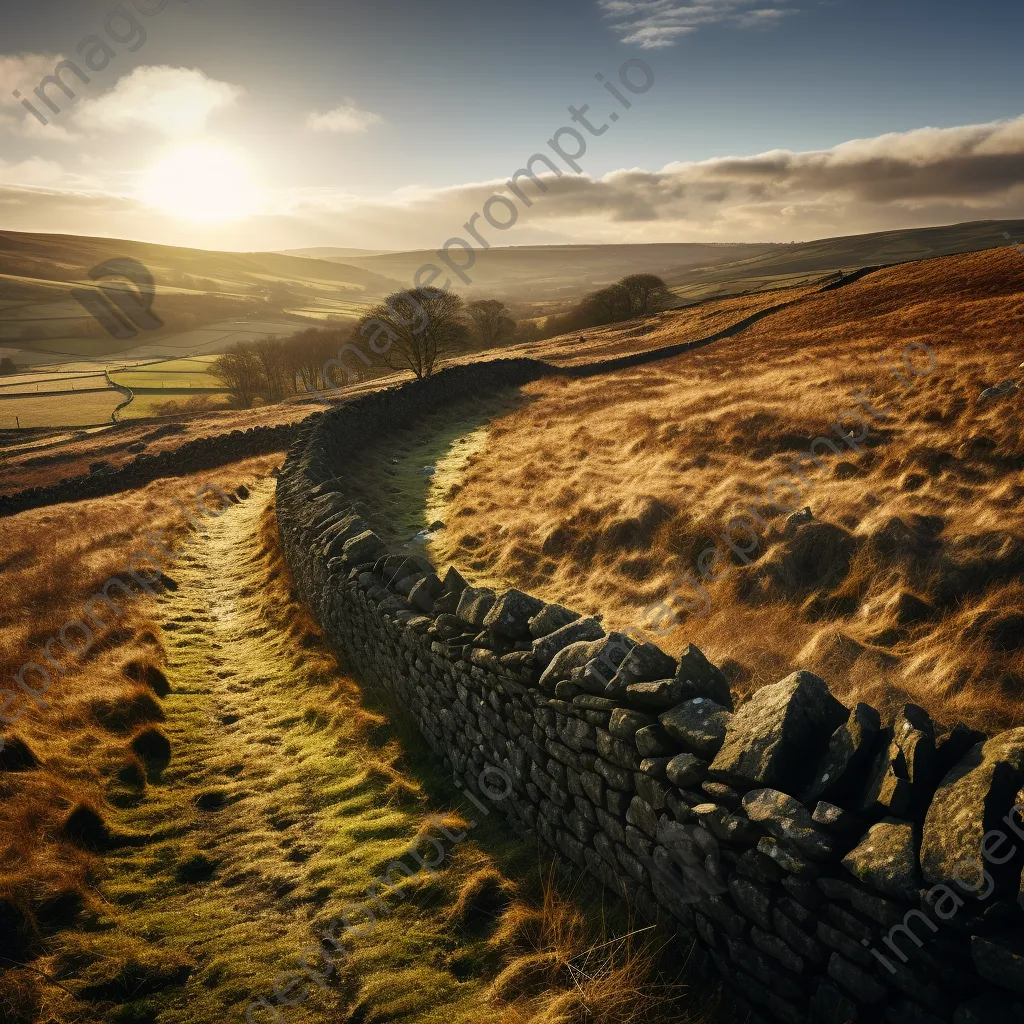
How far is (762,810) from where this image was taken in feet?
11.0

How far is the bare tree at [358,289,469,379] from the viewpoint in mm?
39188

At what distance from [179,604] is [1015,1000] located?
44.7 ft

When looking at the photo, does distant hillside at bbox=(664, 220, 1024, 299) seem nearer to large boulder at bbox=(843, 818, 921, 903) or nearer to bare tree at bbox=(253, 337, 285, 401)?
bare tree at bbox=(253, 337, 285, 401)

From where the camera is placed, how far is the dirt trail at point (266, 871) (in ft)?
14.0

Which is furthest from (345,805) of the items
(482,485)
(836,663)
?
(482,485)

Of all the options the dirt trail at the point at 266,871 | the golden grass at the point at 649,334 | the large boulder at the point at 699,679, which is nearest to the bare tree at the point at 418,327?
the golden grass at the point at 649,334

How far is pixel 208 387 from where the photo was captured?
269 feet

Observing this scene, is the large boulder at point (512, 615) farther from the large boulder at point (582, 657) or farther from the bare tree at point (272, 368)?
the bare tree at point (272, 368)

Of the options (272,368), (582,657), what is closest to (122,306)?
(272,368)

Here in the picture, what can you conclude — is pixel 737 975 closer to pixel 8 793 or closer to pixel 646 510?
pixel 8 793

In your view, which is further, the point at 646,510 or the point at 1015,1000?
the point at 646,510

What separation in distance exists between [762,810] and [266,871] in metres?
4.51

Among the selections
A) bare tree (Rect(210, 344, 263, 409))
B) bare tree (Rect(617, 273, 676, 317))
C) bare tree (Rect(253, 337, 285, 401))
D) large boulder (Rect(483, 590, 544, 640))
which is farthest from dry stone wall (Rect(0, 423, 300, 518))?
bare tree (Rect(617, 273, 676, 317))

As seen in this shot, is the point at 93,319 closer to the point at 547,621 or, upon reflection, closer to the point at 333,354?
the point at 333,354
